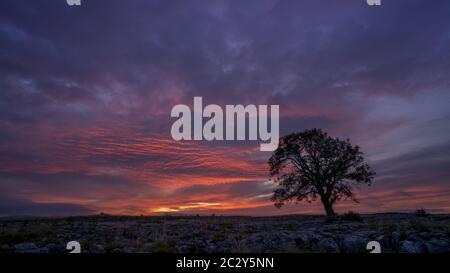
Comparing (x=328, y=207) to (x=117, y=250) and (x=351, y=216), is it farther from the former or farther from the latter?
(x=117, y=250)

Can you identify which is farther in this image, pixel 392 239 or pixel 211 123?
pixel 392 239

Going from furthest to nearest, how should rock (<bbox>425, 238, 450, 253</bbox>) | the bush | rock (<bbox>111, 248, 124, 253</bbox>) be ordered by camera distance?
the bush < rock (<bbox>111, 248, 124, 253</bbox>) < rock (<bbox>425, 238, 450, 253</bbox>)

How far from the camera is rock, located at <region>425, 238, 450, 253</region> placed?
31.8 feet

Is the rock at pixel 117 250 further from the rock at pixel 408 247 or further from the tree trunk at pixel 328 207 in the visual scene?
the tree trunk at pixel 328 207

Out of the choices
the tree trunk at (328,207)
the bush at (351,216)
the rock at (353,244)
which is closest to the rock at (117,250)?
the rock at (353,244)

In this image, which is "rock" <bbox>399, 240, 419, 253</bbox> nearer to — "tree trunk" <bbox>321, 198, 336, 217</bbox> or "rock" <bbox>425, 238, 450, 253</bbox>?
"rock" <bbox>425, 238, 450, 253</bbox>

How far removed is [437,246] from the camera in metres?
9.99

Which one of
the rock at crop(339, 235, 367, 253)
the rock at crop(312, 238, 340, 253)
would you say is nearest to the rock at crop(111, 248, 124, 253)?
the rock at crop(312, 238, 340, 253)

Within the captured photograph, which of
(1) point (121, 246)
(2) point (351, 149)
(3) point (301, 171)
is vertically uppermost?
(2) point (351, 149)

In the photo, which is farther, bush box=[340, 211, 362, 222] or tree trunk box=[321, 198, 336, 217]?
tree trunk box=[321, 198, 336, 217]
